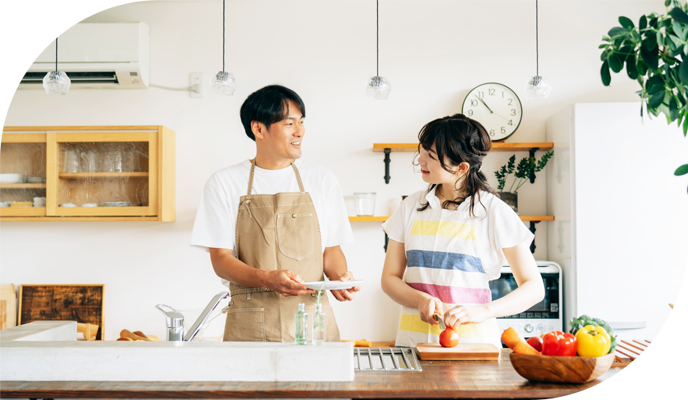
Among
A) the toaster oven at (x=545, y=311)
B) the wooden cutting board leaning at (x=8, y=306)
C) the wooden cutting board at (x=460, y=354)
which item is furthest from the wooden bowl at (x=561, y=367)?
the wooden cutting board leaning at (x=8, y=306)

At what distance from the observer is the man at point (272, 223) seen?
1860mm

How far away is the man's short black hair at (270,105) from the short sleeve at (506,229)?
79cm

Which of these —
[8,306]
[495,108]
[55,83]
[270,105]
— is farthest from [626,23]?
[8,306]

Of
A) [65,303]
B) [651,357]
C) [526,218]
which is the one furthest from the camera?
[65,303]

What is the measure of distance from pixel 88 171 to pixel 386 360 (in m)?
2.38

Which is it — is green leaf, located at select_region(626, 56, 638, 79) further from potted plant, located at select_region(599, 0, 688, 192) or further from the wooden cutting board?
the wooden cutting board

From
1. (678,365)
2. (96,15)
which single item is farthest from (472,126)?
(96,15)

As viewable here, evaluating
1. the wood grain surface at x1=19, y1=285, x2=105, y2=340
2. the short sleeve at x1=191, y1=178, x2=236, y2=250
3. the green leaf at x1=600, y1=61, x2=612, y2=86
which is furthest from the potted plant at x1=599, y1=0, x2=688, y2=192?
the wood grain surface at x1=19, y1=285, x2=105, y2=340

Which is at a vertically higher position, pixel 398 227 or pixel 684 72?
pixel 684 72

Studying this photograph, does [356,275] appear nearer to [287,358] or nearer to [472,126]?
[472,126]

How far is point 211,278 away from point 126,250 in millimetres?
578

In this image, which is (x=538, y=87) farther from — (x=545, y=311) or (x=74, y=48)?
(x=74, y=48)

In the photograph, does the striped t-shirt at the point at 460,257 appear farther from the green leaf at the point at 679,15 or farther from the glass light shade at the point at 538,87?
the glass light shade at the point at 538,87

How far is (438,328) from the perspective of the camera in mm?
1746
